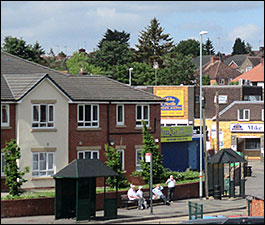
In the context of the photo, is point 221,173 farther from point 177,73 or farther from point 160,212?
point 177,73

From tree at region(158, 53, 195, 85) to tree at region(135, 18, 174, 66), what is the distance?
1296 cm

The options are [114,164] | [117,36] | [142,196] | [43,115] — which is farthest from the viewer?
[117,36]

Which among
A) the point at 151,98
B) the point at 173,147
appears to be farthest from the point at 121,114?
the point at 173,147

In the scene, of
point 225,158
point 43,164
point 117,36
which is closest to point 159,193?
point 225,158

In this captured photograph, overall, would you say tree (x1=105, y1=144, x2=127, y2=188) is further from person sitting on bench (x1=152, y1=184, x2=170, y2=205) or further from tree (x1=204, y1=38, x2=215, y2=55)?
tree (x1=204, y1=38, x2=215, y2=55)

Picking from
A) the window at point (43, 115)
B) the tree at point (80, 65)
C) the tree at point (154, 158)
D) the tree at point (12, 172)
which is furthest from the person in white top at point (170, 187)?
the tree at point (80, 65)

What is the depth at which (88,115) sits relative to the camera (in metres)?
39.1

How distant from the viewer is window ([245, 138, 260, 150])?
215ft

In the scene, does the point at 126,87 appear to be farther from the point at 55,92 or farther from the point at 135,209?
the point at 135,209

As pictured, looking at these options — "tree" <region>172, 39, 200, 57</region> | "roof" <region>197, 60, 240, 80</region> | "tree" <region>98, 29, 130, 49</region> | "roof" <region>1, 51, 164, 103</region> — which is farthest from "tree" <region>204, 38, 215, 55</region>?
"roof" <region>1, 51, 164, 103</region>

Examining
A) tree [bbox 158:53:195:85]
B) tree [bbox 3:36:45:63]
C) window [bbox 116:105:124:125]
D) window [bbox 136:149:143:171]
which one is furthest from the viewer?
tree [bbox 158:53:195:85]

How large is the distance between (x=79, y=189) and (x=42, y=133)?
984 centimetres

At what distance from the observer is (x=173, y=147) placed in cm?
5153

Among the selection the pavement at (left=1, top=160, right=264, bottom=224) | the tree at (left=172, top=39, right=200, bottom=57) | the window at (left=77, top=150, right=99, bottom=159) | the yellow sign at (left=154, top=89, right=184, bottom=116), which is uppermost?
the tree at (left=172, top=39, right=200, bottom=57)
